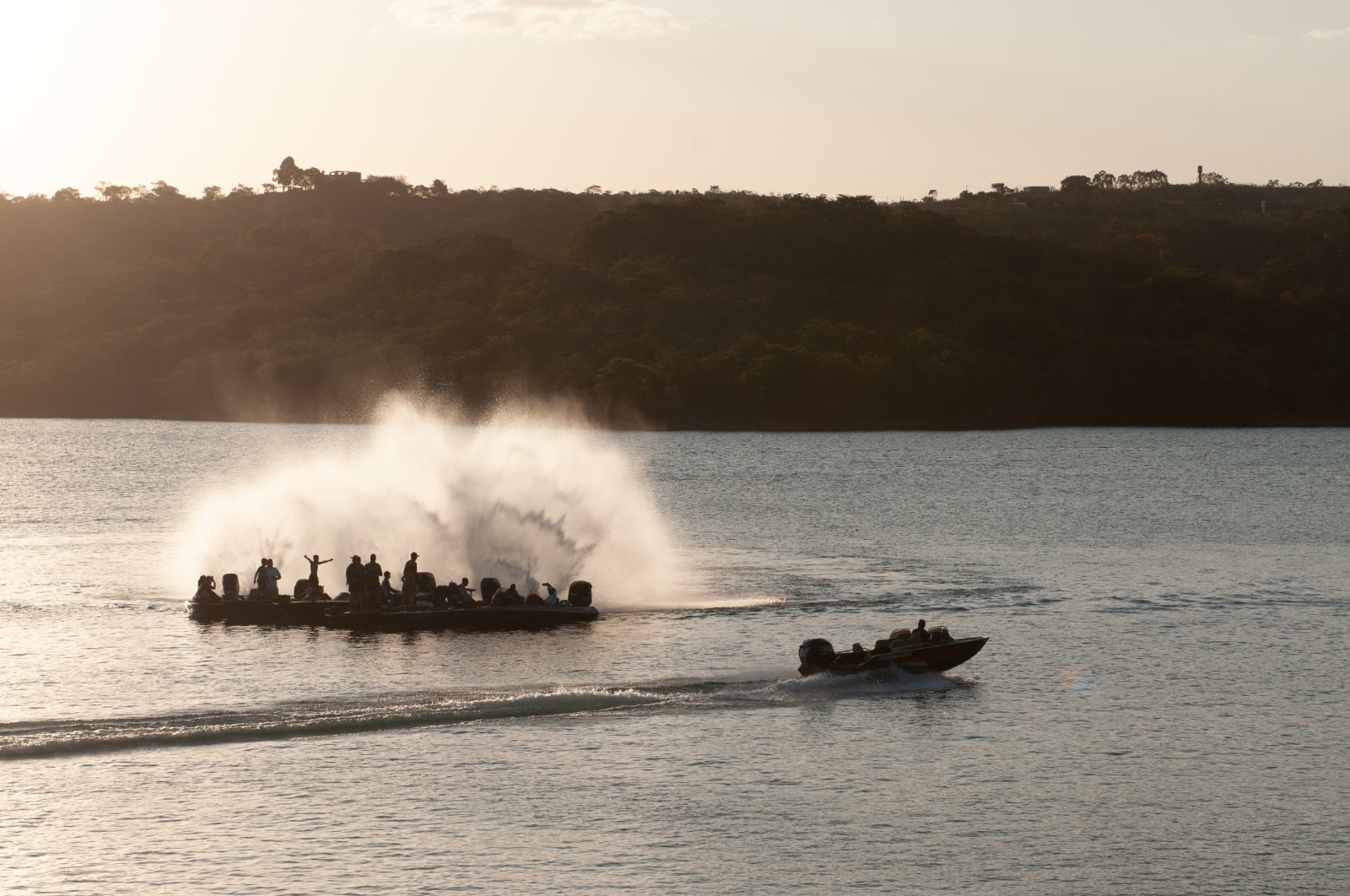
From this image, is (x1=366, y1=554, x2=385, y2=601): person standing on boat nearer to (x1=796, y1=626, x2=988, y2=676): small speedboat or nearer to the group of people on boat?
the group of people on boat

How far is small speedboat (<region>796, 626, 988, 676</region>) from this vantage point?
128 feet

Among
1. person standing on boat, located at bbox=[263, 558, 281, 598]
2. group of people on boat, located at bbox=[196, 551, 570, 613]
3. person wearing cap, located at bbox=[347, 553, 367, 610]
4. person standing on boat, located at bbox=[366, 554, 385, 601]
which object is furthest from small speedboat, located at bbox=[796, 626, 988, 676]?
person standing on boat, located at bbox=[263, 558, 281, 598]

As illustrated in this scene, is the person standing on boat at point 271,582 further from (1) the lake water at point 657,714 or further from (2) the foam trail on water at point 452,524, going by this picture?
(2) the foam trail on water at point 452,524

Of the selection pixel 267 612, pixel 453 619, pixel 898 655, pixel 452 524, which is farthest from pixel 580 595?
pixel 898 655

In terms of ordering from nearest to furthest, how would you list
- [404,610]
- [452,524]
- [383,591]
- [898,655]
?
[898,655]
[404,610]
[383,591]
[452,524]

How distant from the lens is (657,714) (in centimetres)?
3619

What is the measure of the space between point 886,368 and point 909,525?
109m

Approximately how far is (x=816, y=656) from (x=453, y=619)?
12498 mm

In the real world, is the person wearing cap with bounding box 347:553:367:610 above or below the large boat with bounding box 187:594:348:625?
above

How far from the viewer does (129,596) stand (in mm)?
54000

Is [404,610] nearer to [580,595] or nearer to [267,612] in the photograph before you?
[267,612]

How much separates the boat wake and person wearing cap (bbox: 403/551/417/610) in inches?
372

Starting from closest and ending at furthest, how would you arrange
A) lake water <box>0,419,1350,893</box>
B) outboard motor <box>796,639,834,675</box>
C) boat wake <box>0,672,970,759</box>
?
lake water <box>0,419,1350,893</box> → boat wake <box>0,672,970,759</box> → outboard motor <box>796,639,834,675</box>

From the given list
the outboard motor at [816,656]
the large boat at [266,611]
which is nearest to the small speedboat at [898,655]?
the outboard motor at [816,656]
